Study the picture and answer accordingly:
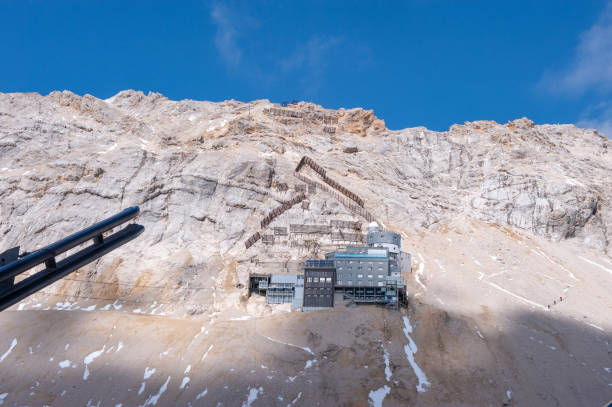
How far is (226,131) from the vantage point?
90875 mm

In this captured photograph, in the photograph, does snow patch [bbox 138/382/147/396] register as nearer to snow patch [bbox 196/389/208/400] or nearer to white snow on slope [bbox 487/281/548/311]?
snow patch [bbox 196/389/208/400]

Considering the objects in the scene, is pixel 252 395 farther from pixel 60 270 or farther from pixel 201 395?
pixel 60 270

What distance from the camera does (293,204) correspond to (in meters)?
71.4

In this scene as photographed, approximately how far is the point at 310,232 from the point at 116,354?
1297 inches

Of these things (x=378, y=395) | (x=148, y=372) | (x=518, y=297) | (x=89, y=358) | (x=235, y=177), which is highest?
(x=235, y=177)

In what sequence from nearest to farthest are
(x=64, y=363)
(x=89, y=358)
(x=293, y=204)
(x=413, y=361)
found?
1. (x=413, y=361)
2. (x=64, y=363)
3. (x=89, y=358)
4. (x=293, y=204)

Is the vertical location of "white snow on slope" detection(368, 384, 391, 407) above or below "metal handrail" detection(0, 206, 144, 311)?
below

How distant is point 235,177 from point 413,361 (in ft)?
141

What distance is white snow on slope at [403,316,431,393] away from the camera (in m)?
42.4

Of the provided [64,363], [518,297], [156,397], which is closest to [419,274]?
[518,297]

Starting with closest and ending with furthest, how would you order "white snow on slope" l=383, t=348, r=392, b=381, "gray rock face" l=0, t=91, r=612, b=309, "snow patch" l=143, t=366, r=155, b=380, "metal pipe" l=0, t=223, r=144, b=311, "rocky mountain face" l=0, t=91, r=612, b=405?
"metal pipe" l=0, t=223, r=144, b=311 < "white snow on slope" l=383, t=348, r=392, b=381 < "snow patch" l=143, t=366, r=155, b=380 < "rocky mountain face" l=0, t=91, r=612, b=405 < "gray rock face" l=0, t=91, r=612, b=309

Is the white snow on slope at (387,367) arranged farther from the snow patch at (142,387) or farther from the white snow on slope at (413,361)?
the snow patch at (142,387)

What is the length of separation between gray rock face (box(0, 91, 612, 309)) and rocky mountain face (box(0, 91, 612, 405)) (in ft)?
0.99

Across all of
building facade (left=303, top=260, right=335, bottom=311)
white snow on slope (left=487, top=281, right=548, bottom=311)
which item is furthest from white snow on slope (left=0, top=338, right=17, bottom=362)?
white snow on slope (left=487, top=281, right=548, bottom=311)
